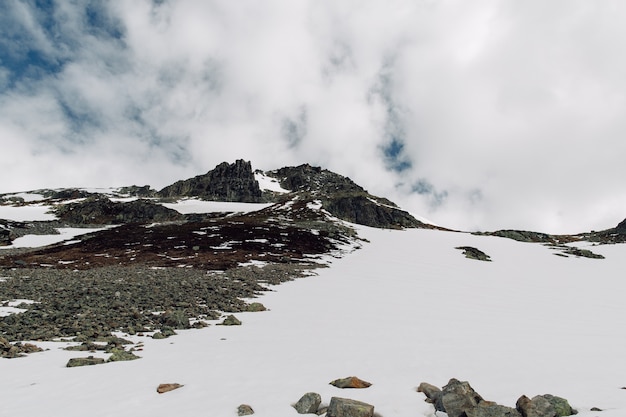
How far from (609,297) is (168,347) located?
34856 millimetres

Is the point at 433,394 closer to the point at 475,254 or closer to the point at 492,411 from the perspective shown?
the point at 492,411

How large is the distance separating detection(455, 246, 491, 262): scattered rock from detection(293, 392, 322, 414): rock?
58385mm

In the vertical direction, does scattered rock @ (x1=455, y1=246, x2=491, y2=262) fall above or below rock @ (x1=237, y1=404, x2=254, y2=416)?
above

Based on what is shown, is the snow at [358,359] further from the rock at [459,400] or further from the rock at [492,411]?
the rock at [492,411]

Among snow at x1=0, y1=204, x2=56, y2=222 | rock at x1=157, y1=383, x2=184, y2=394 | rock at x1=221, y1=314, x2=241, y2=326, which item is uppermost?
snow at x1=0, y1=204, x2=56, y2=222

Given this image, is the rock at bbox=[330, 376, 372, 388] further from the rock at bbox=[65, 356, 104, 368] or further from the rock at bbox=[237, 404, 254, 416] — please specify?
the rock at bbox=[65, 356, 104, 368]

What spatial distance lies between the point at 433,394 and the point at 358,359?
13.2ft

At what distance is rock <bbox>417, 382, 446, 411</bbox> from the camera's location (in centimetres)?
724

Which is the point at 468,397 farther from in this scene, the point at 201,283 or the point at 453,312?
the point at 201,283

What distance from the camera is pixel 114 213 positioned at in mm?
128750

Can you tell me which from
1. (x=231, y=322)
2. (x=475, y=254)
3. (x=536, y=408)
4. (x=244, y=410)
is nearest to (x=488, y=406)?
(x=536, y=408)

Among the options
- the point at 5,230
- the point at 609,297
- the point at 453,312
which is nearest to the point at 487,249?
the point at 609,297

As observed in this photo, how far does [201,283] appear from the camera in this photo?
28.1 meters

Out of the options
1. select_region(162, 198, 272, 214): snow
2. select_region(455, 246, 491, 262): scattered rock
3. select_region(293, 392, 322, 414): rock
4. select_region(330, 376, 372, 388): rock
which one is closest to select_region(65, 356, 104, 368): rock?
select_region(293, 392, 322, 414): rock
